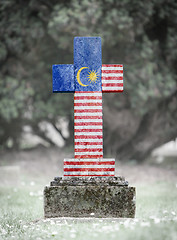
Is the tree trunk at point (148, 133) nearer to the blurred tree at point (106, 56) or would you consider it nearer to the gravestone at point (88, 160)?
the blurred tree at point (106, 56)

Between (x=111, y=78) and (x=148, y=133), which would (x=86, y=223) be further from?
(x=148, y=133)

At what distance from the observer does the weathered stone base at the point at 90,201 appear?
5.34 metres

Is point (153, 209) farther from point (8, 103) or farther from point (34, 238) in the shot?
point (8, 103)

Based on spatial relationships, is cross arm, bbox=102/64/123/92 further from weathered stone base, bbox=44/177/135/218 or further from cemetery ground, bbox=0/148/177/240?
cemetery ground, bbox=0/148/177/240

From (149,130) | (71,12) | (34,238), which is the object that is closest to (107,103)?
(149,130)

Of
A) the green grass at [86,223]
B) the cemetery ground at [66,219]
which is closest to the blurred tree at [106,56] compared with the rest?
the cemetery ground at [66,219]

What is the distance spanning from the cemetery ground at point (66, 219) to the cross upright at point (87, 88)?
3.93 ft

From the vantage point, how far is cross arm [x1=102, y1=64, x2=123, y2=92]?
597 centimetres

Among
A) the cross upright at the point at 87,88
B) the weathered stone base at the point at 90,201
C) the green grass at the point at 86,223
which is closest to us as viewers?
the green grass at the point at 86,223

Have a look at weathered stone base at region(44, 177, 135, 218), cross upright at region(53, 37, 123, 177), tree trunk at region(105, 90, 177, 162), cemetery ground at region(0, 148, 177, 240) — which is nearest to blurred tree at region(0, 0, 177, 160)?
tree trunk at region(105, 90, 177, 162)

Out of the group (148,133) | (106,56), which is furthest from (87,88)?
(148,133)

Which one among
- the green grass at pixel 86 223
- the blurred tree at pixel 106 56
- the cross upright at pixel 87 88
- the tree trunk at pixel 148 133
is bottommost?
the green grass at pixel 86 223

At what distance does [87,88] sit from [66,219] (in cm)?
212

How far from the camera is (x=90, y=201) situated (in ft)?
17.6
